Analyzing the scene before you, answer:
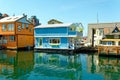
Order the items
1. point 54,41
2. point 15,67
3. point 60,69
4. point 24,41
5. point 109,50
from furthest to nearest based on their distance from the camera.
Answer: point 24,41 → point 54,41 → point 109,50 → point 15,67 → point 60,69

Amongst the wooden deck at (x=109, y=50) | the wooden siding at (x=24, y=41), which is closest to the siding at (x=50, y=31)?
the wooden siding at (x=24, y=41)

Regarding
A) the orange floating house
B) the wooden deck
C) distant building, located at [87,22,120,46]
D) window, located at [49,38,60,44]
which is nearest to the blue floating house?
window, located at [49,38,60,44]

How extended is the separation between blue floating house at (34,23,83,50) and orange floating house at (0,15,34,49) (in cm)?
630

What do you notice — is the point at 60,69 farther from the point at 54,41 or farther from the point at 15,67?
the point at 54,41

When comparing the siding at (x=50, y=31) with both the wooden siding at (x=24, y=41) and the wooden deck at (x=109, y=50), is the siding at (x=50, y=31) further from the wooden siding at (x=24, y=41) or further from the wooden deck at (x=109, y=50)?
the wooden deck at (x=109, y=50)

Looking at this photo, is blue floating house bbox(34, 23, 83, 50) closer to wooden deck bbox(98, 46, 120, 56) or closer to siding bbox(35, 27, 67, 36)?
siding bbox(35, 27, 67, 36)

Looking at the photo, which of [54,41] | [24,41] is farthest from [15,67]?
[24,41]

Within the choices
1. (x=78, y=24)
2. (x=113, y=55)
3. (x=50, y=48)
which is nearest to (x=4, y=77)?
(x=113, y=55)

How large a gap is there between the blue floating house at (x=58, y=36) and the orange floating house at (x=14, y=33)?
20.7 ft

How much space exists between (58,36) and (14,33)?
41.7ft

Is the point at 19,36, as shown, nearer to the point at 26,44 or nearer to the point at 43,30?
the point at 26,44

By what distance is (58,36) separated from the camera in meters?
41.0

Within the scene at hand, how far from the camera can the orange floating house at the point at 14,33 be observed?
47.0 metres

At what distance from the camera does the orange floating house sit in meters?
47.0
